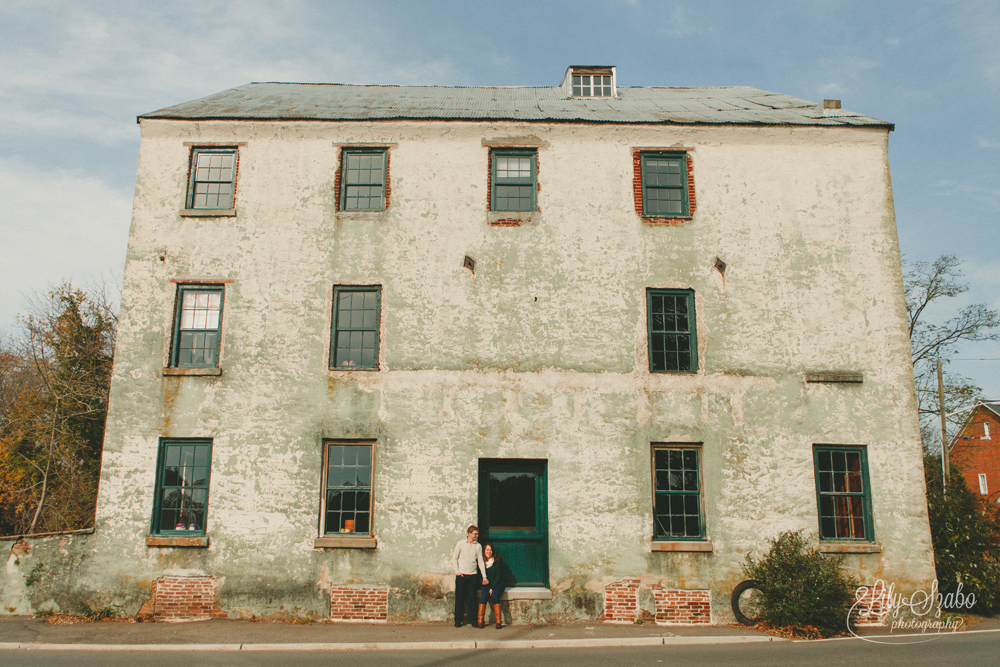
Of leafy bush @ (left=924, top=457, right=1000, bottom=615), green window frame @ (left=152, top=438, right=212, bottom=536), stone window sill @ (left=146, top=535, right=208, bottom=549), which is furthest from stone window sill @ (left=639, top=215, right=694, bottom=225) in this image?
stone window sill @ (left=146, top=535, right=208, bottom=549)

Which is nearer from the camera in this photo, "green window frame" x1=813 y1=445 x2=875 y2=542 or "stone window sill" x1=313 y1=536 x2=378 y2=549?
"stone window sill" x1=313 y1=536 x2=378 y2=549

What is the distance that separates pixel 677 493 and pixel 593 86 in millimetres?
10682

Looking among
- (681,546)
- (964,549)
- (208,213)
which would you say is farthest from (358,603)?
(964,549)

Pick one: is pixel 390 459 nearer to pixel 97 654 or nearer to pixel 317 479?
pixel 317 479

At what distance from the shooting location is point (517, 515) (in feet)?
38.5

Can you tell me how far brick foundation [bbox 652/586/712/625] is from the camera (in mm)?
11188

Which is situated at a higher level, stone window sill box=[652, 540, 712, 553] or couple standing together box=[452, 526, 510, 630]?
stone window sill box=[652, 540, 712, 553]

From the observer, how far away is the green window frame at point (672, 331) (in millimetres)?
12352

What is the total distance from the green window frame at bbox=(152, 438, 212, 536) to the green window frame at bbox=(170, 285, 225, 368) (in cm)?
156

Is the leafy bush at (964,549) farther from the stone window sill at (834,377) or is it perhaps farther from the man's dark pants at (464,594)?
the man's dark pants at (464,594)

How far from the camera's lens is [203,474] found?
461 inches

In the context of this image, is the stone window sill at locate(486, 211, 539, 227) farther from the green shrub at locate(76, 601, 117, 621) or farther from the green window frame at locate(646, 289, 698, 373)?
the green shrub at locate(76, 601, 117, 621)

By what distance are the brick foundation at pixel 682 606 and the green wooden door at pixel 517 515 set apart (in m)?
2.06

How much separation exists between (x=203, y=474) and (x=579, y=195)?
904 cm
